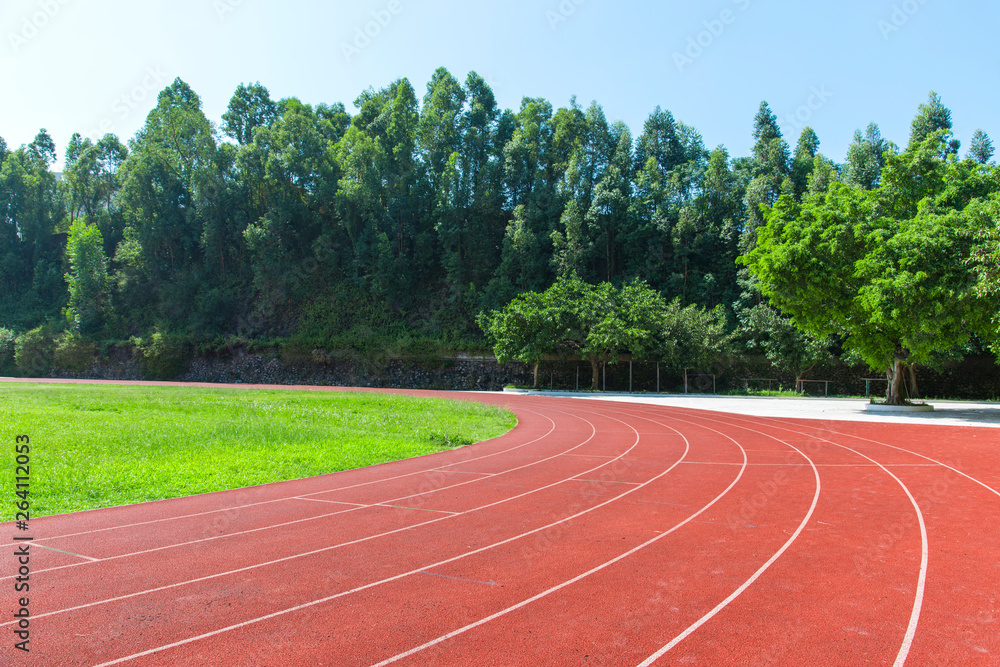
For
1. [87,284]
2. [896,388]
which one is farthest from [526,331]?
[87,284]

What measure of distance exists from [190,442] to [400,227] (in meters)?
37.6

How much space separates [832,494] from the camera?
8.38 metres

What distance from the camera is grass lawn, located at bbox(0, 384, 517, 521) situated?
28.3ft

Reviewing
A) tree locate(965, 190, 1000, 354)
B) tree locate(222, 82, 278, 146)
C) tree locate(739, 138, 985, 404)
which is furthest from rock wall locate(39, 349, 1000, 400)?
tree locate(222, 82, 278, 146)

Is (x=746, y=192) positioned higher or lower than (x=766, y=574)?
higher

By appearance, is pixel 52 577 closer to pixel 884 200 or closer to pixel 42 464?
pixel 42 464

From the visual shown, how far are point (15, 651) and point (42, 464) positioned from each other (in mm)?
7084

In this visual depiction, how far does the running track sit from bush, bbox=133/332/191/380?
1654 inches

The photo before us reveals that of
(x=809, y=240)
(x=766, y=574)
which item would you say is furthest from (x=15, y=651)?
(x=809, y=240)

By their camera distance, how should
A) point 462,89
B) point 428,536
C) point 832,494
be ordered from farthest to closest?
1. point 462,89
2. point 832,494
3. point 428,536

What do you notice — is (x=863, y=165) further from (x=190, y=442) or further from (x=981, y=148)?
(x=190, y=442)

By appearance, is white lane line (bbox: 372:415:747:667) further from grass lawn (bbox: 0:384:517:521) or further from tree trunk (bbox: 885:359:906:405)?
tree trunk (bbox: 885:359:906:405)

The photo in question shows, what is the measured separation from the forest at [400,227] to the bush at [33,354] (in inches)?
6.6

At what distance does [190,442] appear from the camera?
467 inches
